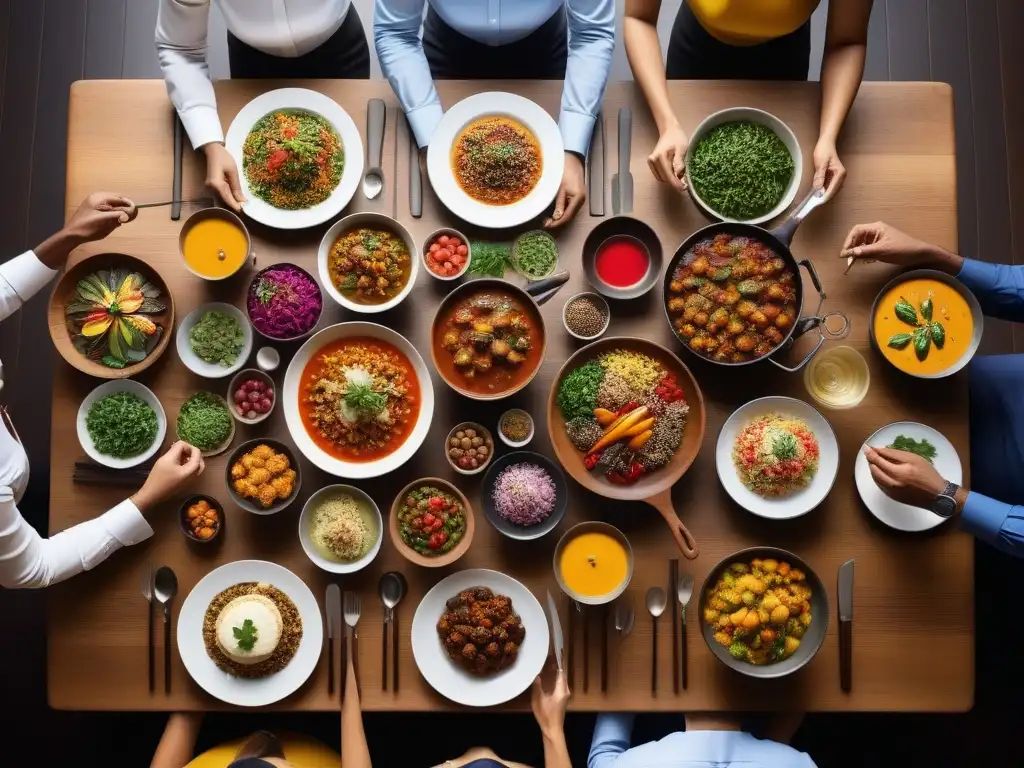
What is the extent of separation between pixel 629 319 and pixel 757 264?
1.63 ft

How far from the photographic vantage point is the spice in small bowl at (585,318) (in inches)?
110

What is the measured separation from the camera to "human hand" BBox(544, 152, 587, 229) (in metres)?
2.82

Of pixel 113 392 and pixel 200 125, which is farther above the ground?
pixel 200 125

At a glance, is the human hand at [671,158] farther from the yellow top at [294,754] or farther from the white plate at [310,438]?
the yellow top at [294,754]

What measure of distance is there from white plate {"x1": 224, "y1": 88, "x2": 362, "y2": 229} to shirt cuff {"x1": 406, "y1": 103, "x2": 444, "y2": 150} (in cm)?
22

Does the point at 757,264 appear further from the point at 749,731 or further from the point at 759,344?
the point at 749,731

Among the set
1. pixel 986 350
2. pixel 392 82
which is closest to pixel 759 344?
pixel 392 82

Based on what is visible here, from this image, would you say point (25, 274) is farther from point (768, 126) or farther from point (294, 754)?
point (768, 126)

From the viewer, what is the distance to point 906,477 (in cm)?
257

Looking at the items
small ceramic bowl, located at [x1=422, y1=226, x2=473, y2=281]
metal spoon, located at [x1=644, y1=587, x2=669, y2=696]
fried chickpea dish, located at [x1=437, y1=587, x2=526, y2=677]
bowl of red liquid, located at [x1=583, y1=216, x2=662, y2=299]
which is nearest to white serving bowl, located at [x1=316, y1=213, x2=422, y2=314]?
small ceramic bowl, located at [x1=422, y1=226, x2=473, y2=281]

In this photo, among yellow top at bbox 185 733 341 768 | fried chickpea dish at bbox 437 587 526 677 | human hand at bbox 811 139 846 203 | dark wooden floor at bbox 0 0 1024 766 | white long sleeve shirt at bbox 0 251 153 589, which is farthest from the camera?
dark wooden floor at bbox 0 0 1024 766

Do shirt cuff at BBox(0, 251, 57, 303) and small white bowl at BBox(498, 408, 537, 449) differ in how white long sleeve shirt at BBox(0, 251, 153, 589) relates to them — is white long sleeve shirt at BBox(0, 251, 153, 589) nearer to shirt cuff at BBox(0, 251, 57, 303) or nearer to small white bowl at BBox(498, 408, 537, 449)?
shirt cuff at BBox(0, 251, 57, 303)

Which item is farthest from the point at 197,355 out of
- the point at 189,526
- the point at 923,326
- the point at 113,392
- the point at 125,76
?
the point at 923,326

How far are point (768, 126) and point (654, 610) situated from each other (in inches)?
72.7
